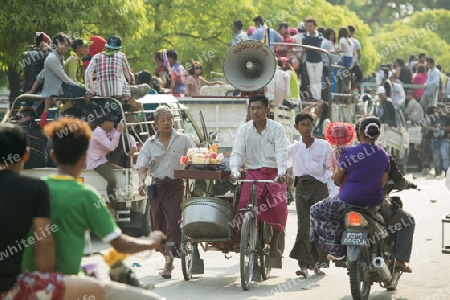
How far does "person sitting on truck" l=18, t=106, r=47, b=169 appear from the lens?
49.7 feet

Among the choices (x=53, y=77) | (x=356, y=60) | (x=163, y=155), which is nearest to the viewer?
(x=163, y=155)

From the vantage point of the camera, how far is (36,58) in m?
16.2

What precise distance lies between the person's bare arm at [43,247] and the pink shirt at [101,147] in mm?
8734

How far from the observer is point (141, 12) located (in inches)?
973

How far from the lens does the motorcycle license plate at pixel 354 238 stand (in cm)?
956

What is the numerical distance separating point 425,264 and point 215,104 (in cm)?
772

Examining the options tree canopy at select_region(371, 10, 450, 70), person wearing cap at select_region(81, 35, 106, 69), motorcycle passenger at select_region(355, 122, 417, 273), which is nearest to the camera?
motorcycle passenger at select_region(355, 122, 417, 273)

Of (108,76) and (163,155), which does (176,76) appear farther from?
(163,155)

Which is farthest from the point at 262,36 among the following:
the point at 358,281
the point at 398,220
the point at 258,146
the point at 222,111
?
the point at 358,281

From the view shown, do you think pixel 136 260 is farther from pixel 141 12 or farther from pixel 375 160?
pixel 141 12

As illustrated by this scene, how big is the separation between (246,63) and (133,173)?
1996 mm

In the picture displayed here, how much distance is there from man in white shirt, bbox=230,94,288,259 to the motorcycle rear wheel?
1.92 m

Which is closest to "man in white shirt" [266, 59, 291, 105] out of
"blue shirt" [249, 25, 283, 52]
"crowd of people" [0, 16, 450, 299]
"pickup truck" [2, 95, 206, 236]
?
"crowd of people" [0, 16, 450, 299]

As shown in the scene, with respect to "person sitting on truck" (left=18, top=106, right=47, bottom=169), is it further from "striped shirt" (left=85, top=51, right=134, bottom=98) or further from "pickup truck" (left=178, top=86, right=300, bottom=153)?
"pickup truck" (left=178, top=86, right=300, bottom=153)
